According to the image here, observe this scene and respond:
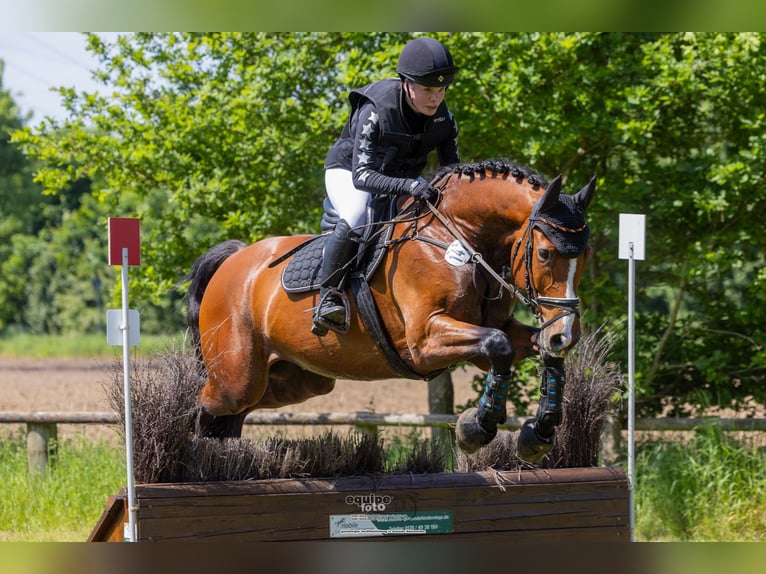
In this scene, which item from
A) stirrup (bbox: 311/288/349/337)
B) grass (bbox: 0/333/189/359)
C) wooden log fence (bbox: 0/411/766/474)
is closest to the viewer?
stirrup (bbox: 311/288/349/337)

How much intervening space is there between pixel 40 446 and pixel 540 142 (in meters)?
4.33

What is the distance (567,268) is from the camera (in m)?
3.95

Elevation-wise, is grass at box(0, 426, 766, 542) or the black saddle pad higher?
the black saddle pad

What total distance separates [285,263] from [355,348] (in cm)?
76

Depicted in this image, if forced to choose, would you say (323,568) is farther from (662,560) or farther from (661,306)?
(661,306)

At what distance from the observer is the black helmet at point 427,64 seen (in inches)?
164

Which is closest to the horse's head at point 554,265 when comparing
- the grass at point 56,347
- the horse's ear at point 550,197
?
the horse's ear at point 550,197

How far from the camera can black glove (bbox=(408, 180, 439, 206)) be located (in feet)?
14.0

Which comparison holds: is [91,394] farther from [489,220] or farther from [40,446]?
[489,220]

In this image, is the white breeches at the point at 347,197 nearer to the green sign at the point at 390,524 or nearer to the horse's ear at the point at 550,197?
the horse's ear at the point at 550,197

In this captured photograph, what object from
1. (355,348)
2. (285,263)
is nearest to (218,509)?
(355,348)

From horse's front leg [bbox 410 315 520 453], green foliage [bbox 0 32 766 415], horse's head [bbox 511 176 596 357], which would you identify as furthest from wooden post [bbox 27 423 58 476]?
horse's head [bbox 511 176 596 357]

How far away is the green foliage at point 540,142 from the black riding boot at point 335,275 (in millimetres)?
2450

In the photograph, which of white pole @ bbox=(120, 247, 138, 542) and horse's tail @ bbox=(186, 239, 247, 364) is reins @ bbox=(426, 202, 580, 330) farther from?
horse's tail @ bbox=(186, 239, 247, 364)
